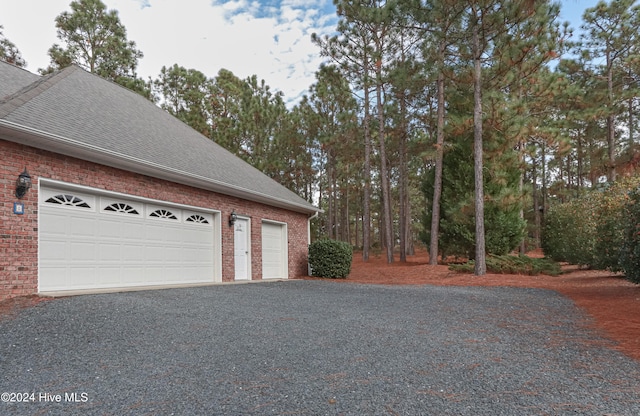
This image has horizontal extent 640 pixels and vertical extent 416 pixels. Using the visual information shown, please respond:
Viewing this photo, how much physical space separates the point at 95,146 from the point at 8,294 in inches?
110

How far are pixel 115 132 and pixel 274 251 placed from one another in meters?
6.03

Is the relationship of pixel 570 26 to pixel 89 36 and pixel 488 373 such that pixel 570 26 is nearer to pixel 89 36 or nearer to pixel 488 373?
pixel 488 373

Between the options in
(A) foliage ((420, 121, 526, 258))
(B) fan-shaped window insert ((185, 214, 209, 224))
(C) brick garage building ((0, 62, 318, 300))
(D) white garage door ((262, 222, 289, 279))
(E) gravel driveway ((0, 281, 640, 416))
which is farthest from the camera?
(A) foliage ((420, 121, 526, 258))

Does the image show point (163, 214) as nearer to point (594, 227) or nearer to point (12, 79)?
point (12, 79)

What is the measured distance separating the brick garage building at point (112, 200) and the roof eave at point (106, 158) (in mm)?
21

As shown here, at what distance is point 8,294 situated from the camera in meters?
5.52

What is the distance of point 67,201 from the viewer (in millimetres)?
6617

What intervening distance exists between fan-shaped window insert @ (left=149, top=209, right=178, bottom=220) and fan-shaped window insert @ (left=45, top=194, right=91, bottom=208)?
1485 mm

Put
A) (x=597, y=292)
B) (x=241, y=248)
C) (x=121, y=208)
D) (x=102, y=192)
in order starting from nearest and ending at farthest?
(x=102, y=192) < (x=121, y=208) < (x=597, y=292) < (x=241, y=248)

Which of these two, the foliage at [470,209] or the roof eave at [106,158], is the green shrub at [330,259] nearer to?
the roof eave at [106,158]

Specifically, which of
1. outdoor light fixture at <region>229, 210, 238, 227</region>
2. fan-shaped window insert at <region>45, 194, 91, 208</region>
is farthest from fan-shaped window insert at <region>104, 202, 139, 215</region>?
outdoor light fixture at <region>229, 210, 238, 227</region>

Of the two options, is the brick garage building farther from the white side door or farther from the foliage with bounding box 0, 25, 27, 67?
the foliage with bounding box 0, 25, 27, 67

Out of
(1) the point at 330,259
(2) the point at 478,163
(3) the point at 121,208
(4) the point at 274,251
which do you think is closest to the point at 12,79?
(3) the point at 121,208

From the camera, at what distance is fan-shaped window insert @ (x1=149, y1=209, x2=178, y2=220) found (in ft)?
27.0
